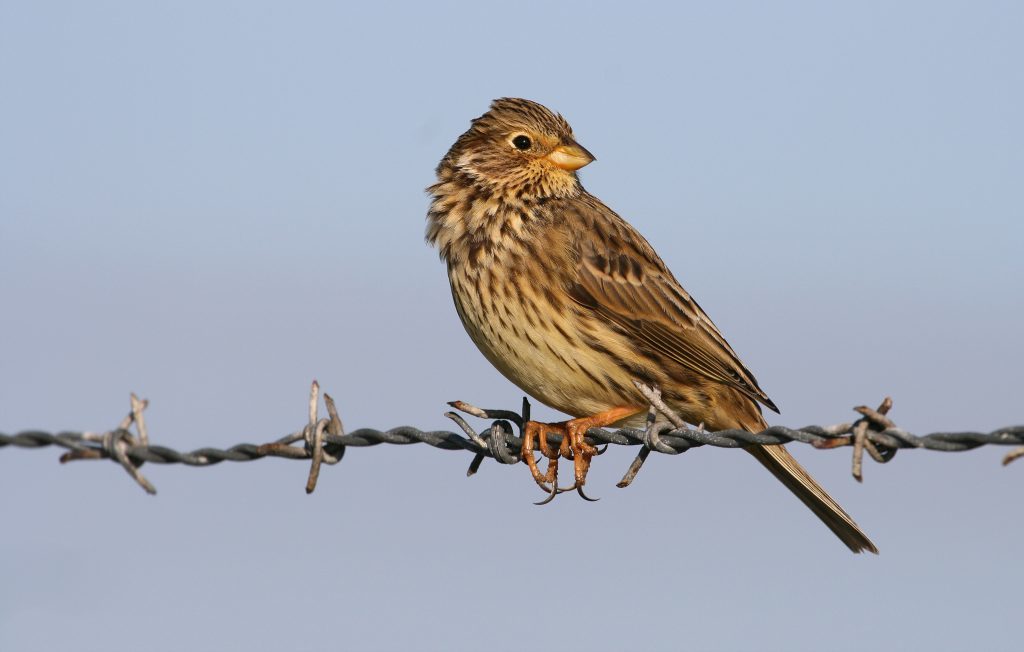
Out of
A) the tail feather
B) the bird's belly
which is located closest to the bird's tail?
the tail feather

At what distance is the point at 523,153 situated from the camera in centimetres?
792

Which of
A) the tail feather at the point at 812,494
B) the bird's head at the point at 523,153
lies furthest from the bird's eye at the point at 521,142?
the tail feather at the point at 812,494

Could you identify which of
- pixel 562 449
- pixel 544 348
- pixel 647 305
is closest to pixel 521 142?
pixel 647 305

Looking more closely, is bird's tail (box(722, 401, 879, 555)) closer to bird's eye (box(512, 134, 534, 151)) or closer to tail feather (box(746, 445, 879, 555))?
tail feather (box(746, 445, 879, 555))

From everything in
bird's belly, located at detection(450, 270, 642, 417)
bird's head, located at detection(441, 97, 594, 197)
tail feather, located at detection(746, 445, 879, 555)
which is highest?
bird's head, located at detection(441, 97, 594, 197)

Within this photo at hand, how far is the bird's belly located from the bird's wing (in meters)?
0.24

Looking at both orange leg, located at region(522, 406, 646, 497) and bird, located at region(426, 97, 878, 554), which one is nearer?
orange leg, located at region(522, 406, 646, 497)

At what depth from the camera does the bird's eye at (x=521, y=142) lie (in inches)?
313

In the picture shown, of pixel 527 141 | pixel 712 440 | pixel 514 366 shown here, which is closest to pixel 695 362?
pixel 514 366

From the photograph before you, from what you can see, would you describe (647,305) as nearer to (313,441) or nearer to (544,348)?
(544,348)

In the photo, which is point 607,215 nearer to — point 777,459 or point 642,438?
point 777,459

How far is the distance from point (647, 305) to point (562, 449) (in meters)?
1.33

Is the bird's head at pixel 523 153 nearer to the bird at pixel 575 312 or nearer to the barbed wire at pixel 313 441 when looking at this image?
the bird at pixel 575 312

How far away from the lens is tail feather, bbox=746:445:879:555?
7027 millimetres
